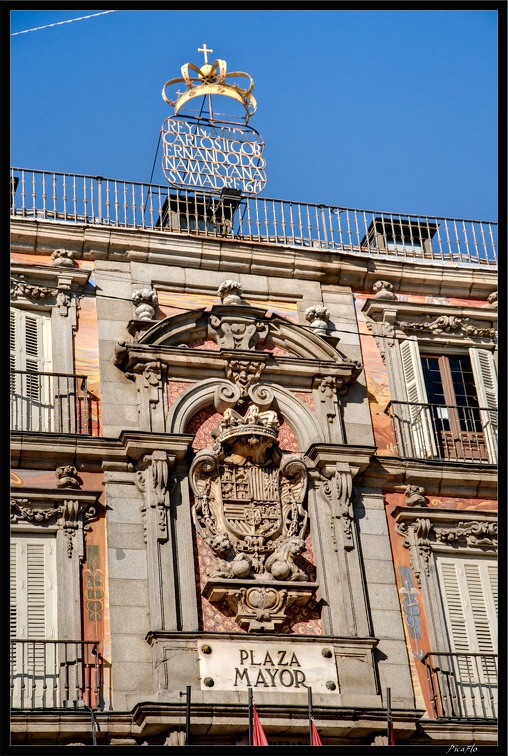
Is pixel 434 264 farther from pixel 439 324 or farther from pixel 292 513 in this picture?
pixel 292 513

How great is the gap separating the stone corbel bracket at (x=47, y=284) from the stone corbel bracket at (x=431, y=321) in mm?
4194

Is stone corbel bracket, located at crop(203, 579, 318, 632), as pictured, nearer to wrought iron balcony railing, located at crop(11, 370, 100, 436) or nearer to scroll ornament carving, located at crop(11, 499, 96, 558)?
scroll ornament carving, located at crop(11, 499, 96, 558)

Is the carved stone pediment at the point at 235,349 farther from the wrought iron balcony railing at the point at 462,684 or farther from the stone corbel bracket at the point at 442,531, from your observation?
the wrought iron balcony railing at the point at 462,684

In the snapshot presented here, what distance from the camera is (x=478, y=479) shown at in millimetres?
20969

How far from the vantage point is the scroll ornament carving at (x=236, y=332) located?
69.3ft

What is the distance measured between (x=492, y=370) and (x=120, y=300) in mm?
5417

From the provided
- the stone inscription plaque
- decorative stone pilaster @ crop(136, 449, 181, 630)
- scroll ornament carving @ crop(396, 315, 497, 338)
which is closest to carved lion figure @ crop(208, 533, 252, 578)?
decorative stone pilaster @ crop(136, 449, 181, 630)

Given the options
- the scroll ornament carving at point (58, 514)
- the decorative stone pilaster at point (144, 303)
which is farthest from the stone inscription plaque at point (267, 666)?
the decorative stone pilaster at point (144, 303)

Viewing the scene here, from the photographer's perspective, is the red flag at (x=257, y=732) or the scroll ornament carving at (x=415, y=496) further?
the scroll ornament carving at (x=415, y=496)

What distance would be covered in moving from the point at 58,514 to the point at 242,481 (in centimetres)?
244

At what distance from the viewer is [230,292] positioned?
21.6 metres

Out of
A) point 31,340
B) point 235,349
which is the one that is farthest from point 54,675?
point 235,349

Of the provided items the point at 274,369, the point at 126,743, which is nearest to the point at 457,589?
the point at 274,369

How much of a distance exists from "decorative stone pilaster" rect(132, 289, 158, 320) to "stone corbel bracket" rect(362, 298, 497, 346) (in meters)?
3.19
